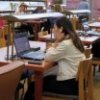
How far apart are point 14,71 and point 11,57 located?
115 cm

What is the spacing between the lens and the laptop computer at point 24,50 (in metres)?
2.82

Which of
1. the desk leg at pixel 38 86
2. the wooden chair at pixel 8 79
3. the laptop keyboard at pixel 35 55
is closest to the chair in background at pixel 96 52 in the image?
the laptop keyboard at pixel 35 55

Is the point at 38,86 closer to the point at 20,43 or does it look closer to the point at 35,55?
the point at 35,55

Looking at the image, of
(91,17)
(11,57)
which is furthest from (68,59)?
(91,17)

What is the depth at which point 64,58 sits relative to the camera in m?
2.75

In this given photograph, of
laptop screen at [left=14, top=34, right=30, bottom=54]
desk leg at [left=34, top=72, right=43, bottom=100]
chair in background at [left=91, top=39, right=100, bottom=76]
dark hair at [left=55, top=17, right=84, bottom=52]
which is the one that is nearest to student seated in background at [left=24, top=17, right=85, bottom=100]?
dark hair at [left=55, top=17, right=84, bottom=52]

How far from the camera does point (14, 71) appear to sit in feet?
5.52

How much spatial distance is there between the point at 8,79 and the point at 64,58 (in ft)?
3.87

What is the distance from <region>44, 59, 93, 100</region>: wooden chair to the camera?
2.54 meters

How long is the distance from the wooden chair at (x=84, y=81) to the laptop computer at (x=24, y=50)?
0.39 meters

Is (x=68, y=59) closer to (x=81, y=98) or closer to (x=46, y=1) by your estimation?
(x=81, y=98)

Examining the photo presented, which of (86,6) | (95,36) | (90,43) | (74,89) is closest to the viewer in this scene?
(74,89)

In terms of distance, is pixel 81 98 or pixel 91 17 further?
pixel 91 17

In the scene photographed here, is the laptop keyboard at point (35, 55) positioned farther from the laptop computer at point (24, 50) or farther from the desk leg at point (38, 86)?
the desk leg at point (38, 86)
